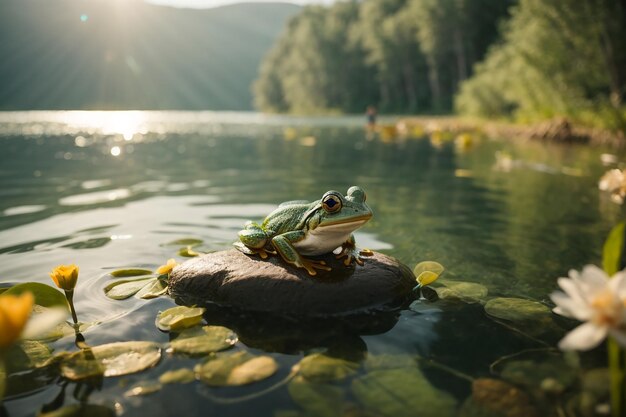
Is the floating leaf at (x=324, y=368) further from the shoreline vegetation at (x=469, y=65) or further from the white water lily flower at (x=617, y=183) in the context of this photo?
the shoreline vegetation at (x=469, y=65)

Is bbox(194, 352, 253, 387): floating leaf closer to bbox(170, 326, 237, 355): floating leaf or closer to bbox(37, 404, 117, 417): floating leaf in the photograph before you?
bbox(170, 326, 237, 355): floating leaf

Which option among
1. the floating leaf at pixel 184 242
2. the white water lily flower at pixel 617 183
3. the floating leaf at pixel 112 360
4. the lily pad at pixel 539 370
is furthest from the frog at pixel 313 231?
the white water lily flower at pixel 617 183

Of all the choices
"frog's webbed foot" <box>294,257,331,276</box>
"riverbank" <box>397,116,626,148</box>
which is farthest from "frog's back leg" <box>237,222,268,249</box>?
"riverbank" <box>397,116,626,148</box>

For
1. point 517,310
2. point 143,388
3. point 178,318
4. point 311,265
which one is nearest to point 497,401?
point 517,310

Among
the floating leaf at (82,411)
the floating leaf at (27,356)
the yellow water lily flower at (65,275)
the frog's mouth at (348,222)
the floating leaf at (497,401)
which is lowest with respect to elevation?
the floating leaf at (497,401)

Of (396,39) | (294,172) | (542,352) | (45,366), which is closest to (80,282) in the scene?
(45,366)

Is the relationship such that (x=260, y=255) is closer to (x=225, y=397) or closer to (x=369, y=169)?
(x=225, y=397)

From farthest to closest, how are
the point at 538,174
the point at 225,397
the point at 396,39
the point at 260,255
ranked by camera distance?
the point at 396,39 → the point at 538,174 → the point at 260,255 → the point at 225,397
